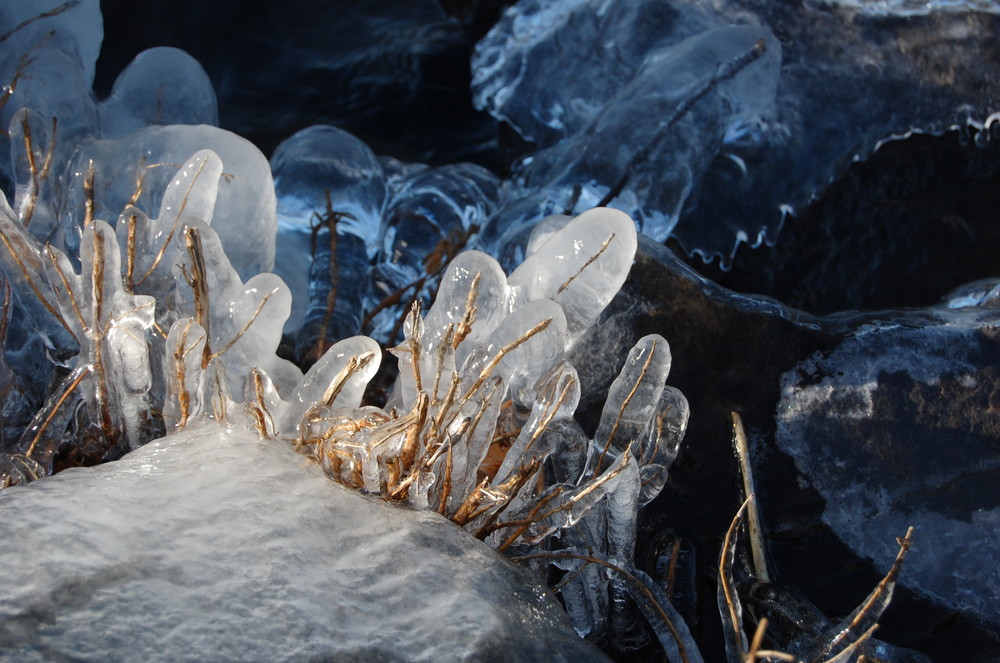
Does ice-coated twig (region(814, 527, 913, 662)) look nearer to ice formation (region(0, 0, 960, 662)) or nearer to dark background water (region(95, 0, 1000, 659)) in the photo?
ice formation (region(0, 0, 960, 662))

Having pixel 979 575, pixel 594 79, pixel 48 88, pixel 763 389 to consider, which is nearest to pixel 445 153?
pixel 594 79

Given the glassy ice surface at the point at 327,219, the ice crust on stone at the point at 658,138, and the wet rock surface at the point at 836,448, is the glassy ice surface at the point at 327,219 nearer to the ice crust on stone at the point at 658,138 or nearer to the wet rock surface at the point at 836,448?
the ice crust on stone at the point at 658,138

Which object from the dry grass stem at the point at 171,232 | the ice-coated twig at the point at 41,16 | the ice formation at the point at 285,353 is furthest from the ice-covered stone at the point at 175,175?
the ice-coated twig at the point at 41,16

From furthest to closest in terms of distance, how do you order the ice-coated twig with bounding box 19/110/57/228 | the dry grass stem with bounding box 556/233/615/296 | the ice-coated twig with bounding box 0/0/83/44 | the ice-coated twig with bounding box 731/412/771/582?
1. the ice-coated twig with bounding box 0/0/83/44
2. the ice-coated twig with bounding box 19/110/57/228
3. the ice-coated twig with bounding box 731/412/771/582
4. the dry grass stem with bounding box 556/233/615/296

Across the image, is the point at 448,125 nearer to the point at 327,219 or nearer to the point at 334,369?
the point at 327,219

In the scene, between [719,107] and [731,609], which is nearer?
[731,609]

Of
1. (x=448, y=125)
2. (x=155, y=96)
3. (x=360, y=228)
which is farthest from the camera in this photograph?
(x=448, y=125)

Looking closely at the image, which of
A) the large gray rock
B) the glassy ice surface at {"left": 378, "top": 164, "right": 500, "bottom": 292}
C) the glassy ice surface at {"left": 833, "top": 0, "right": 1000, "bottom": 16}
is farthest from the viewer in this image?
the glassy ice surface at {"left": 833, "top": 0, "right": 1000, "bottom": 16}

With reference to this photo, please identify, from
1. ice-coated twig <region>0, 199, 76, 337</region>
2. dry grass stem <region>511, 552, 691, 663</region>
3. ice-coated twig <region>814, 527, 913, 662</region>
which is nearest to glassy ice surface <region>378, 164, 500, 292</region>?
ice-coated twig <region>0, 199, 76, 337</region>

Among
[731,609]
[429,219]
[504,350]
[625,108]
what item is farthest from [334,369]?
[625,108]
